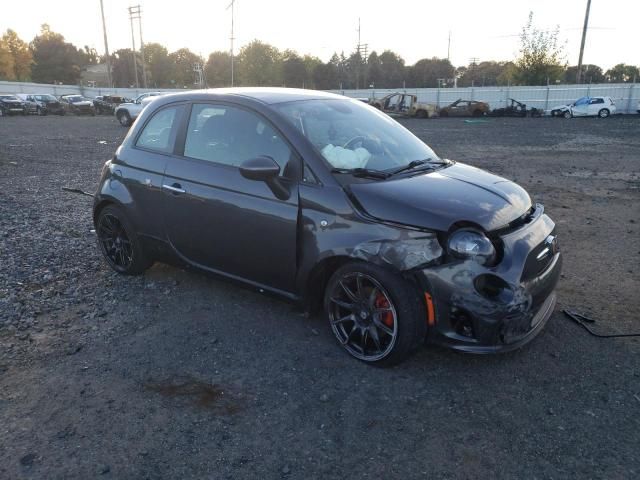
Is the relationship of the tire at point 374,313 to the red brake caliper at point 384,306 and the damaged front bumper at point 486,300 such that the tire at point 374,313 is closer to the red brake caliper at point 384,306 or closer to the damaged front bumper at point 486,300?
the red brake caliper at point 384,306

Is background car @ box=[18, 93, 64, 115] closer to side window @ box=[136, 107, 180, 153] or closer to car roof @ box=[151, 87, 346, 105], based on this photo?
side window @ box=[136, 107, 180, 153]

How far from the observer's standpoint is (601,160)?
12.9 meters

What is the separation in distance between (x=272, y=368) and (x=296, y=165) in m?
1.43

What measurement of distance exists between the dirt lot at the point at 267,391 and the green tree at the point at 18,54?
82819 mm

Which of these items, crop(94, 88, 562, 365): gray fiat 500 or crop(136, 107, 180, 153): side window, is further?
crop(136, 107, 180, 153): side window

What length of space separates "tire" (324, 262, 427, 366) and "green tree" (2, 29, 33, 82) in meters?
84.3

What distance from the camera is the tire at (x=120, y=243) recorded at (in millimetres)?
4785

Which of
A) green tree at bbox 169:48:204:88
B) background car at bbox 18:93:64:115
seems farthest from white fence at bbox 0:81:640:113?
green tree at bbox 169:48:204:88

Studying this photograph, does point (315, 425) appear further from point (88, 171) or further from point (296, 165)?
point (88, 171)

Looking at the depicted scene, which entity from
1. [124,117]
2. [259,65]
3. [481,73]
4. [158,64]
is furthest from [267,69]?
[124,117]

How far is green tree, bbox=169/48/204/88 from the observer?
89.4 meters

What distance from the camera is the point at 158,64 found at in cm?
8912

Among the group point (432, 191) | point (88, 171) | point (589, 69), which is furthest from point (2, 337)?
point (589, 69)

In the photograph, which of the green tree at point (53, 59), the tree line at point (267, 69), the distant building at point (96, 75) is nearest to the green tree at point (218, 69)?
the tree line at point (267, 69)
